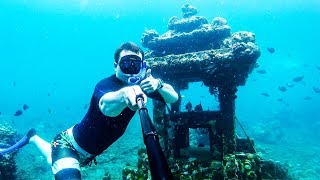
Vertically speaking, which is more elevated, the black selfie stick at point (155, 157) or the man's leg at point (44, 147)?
the man's leg at point (44, 147)

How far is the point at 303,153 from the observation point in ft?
89.8

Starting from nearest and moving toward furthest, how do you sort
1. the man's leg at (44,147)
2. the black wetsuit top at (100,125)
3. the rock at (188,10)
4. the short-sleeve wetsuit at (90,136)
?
the black wetsuit top at (100,125), the short-sleeve wetsuit at (90,136), the man's leg at (44,147), the rock at (188,10)

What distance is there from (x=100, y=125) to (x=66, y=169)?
32.9 inches

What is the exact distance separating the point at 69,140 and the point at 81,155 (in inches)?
13.1

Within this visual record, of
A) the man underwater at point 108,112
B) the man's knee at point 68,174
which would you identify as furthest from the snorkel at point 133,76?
the man's knee at point 68,174

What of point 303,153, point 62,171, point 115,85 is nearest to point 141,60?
point 115,85

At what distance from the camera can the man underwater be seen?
3348 mm

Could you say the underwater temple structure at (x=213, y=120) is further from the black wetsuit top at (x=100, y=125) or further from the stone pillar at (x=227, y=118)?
the black wetsuit top at (x=100, y=125)

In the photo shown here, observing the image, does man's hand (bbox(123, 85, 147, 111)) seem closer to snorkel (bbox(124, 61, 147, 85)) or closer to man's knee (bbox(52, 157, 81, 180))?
snorkel (bbox(124, 61, 147, 85))

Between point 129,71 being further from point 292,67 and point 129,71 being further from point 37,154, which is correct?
point 292,67

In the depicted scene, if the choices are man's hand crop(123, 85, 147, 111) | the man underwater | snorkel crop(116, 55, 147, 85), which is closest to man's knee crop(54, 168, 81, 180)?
the man underwater

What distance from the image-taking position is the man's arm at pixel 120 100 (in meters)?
2.72

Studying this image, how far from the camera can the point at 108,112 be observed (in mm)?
3434

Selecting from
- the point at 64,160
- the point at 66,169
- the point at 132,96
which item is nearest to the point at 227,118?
the point at 64,160
